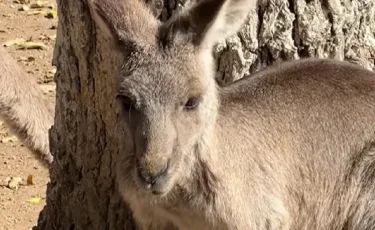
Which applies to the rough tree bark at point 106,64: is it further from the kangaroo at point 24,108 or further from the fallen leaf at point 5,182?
the fallen leaf at point 5,182

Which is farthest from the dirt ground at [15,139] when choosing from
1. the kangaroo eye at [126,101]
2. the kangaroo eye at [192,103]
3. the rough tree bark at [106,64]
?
the kangaroo eye at [192,103]

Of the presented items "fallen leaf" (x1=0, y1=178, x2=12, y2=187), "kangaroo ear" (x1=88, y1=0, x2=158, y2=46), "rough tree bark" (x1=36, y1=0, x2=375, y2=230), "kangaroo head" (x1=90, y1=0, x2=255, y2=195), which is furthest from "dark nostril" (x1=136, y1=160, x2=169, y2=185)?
"fallen leaf" (x1=0, y1=178, x2=12, y2=187)

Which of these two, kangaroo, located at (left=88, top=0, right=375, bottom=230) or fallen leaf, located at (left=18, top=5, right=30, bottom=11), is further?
fallen leaf, located at (left=18, top=5, right=30, bottom=11)

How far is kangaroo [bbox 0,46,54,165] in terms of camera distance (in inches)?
281

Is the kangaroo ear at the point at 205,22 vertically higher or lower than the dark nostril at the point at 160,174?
higher

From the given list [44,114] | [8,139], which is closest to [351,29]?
[44,114]

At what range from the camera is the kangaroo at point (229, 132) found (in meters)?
4.35

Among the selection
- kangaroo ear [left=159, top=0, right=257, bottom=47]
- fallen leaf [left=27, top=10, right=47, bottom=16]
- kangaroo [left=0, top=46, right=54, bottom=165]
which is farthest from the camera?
fallen leaf [left=27, top=10, right=47, bottom=16]

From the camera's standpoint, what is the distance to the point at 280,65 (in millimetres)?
5082

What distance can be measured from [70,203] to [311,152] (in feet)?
4.70

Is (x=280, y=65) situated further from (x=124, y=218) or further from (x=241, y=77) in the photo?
(x=124, y=218)

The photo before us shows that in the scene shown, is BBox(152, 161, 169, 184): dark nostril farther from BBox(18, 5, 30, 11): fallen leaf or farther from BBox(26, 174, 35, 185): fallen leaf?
BBox(18, 5, 30, 11): fallen leaf

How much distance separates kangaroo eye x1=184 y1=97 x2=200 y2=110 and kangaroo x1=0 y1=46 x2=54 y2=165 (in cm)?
272

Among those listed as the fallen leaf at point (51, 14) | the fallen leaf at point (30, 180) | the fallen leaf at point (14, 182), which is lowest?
the fallen leaf at point (51, 14)
